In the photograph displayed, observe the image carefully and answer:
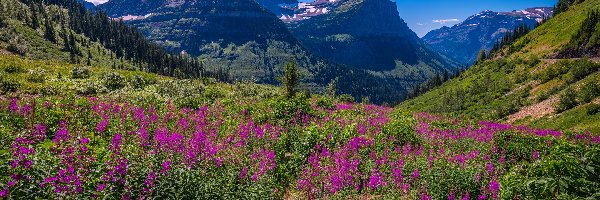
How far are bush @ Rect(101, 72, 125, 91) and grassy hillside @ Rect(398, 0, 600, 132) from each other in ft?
138

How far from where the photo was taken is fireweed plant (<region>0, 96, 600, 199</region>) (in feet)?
26.2

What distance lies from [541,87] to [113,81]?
76163 millimetres

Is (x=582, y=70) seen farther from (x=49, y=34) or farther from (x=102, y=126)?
(x=49, y=34)

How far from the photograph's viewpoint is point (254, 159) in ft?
39.5

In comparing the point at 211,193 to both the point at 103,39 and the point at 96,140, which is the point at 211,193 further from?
the point at 103,39

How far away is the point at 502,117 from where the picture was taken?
63.6m

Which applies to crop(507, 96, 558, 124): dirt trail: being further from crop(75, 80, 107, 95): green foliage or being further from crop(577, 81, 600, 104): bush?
crop(75, 80, 107, 95): green foliage

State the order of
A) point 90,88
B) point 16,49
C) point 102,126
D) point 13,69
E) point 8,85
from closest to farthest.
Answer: point 102,126 < point 8,85 < point 90,88 < point 13,69 < point 16,49

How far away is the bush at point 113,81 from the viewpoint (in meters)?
31.6

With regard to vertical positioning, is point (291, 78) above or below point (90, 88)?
below

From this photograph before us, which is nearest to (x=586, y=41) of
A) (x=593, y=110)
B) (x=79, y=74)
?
(x=593, y=110)

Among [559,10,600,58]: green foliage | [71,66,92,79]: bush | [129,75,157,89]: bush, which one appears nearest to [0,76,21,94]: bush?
[129,75,157,89]: bush

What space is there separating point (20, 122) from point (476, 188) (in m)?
16.2

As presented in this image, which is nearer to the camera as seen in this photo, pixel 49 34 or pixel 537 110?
pixel 537 110
